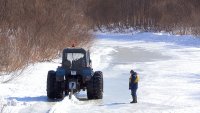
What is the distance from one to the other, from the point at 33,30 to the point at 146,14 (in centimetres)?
5195

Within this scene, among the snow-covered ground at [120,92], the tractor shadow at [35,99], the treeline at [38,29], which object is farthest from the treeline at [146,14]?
the tractor shadow at [35,99]

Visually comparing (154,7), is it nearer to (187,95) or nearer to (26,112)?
(187,95)

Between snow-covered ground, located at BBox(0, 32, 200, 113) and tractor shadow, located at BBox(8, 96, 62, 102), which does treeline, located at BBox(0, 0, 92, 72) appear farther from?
tractor shadow, located at BBox(8, 96, 62, 102)

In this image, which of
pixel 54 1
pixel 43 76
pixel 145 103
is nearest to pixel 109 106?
pixel 145 103

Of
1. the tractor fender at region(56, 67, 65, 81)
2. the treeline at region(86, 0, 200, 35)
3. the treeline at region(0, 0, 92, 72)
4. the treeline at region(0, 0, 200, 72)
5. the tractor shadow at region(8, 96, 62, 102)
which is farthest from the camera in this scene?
the treeline at region(86, 0, 200, 35)

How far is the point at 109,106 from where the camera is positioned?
47.4ft

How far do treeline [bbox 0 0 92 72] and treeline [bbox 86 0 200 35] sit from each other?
99.4 feet

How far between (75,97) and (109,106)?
1531 millimetres

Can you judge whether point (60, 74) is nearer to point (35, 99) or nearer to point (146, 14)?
point (35, 99)

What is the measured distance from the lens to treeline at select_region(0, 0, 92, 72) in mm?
19281

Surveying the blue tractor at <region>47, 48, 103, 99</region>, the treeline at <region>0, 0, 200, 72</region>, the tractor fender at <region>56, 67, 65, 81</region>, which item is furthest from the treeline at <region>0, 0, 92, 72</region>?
the tractor fender at <region>56, 67, 65, 81</region>

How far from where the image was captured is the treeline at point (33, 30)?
19281mm

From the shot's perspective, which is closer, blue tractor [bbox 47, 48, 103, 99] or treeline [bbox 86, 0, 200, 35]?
blue tractor [bbox 47, 48, 103, 99]

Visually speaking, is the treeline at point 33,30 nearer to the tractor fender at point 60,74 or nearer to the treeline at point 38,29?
the treeline at point 38,29
